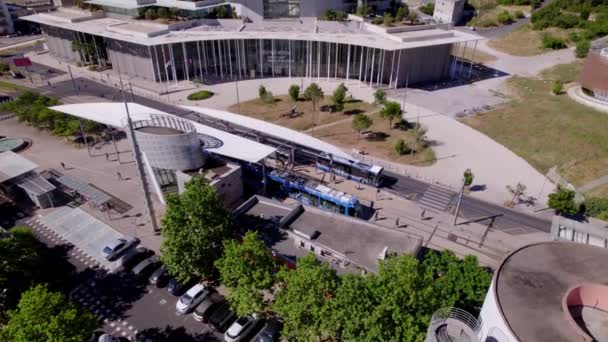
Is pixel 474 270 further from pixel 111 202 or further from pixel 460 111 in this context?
pixel 460 111

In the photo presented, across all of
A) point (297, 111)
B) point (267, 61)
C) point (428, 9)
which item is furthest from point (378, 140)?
point (428, 9)

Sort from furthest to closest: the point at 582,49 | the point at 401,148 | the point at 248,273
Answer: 1. the point at 582,49
2. the point at 401,148
3. the point at 248,273

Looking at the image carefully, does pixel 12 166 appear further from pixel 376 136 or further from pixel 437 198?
pixel 437 198

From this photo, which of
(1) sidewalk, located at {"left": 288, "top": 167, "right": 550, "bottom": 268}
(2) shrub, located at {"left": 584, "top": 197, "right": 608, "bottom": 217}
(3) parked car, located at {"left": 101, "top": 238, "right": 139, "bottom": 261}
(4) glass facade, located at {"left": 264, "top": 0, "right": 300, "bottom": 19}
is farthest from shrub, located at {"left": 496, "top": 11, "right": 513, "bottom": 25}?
(3) parked car, located at {"left": 101, "top": 238, "right": 139, "bottom": 261}

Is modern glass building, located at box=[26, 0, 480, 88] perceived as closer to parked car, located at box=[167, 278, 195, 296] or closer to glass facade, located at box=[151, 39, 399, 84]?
glass facade, located at box=[151, 39, 399, 84]

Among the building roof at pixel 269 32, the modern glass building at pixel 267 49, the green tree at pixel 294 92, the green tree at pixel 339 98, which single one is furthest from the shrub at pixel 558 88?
the green tree at pixel 294 92

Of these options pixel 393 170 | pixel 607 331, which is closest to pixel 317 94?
pixel 393 170
